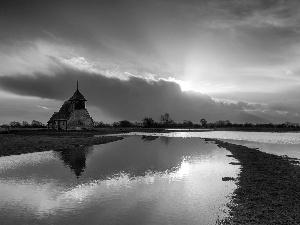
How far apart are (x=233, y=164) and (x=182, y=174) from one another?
10.6m

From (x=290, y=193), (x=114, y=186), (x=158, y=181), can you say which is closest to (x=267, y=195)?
(x=290, y=193)

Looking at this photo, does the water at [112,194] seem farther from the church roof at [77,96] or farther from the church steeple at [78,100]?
the church roof at [77,96]

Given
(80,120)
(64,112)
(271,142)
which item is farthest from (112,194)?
(64,112)

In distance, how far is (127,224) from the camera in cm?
1438

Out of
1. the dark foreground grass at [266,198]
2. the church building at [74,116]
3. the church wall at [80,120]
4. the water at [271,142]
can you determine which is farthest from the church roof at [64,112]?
the dark foreground grass at [266,198]

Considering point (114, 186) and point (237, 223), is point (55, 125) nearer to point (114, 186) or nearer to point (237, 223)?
point (114, 186)

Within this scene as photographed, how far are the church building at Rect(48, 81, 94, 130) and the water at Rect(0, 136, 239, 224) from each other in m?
78.0

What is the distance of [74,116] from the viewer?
11062 cm

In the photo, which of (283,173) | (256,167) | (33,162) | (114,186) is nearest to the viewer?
(114,186)

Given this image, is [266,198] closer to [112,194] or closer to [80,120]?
[112,194]

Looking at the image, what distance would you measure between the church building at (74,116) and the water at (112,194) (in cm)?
7796

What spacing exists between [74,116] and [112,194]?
309 feet

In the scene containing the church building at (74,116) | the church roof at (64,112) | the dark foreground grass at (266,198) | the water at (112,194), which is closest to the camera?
the dark foreground grass at (266,198)

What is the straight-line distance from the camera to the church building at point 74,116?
109625 millimetres
